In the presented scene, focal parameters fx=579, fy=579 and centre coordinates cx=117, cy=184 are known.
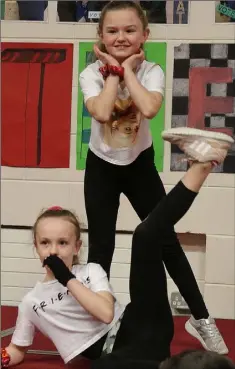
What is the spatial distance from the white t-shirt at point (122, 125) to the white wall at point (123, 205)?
0.91 m

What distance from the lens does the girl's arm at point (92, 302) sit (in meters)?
1.37

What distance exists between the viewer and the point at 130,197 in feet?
5.14

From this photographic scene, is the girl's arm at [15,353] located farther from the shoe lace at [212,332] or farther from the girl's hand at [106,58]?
the girl's hand at [106,58]

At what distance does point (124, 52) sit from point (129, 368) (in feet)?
2.55

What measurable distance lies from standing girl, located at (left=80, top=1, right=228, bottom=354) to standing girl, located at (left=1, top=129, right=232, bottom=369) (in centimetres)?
8

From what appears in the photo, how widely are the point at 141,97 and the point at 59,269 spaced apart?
459 mm

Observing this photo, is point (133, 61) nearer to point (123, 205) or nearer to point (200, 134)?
point (200, 134)

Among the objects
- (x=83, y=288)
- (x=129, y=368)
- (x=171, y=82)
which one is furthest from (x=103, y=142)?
(x=171, y=82)

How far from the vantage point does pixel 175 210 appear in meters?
1.30

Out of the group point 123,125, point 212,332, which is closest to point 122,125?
point 123,125

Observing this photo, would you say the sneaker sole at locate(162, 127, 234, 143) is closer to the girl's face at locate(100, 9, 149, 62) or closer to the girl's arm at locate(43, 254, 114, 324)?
the girl's face at locate(100, 9, 149, 62)

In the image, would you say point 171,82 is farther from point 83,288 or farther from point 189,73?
point 83,288

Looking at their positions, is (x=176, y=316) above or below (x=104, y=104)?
below

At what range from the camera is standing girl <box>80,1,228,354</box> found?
4.79ft
